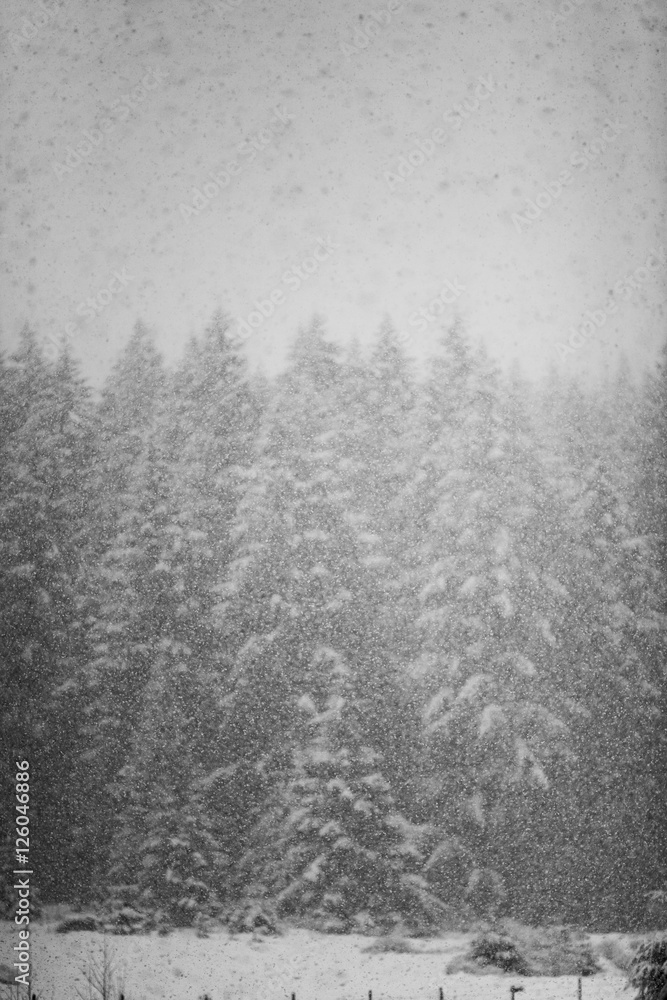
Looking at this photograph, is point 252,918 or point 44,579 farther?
point 44,579

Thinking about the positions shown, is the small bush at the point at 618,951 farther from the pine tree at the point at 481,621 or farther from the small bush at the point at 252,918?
the small bush at the point at 252,918

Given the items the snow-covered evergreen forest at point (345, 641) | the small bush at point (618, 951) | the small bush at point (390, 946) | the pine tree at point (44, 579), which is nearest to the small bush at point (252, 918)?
the snow-covered evergreen forest at point (345, 641)

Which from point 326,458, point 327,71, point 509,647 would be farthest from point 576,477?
point 327,71

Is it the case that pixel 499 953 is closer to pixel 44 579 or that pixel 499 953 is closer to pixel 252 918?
pixel 252 918

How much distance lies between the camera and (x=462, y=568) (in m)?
2.28

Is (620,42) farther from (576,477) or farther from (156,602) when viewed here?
(156,602)

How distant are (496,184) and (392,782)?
4.67 feet

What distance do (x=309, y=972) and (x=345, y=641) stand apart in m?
0.75

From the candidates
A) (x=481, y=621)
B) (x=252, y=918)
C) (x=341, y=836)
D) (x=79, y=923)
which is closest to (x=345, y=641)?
(x=481, y=621)

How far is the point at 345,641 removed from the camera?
226 centimetres

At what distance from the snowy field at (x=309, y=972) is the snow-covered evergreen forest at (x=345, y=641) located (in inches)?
2.3

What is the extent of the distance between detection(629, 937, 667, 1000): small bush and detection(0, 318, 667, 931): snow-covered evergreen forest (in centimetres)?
9

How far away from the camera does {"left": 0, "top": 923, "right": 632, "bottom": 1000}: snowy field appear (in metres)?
2.23

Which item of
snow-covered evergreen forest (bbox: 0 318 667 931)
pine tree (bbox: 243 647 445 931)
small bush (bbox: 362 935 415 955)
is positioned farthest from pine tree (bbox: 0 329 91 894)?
small bush (bbox: 362 935 415 955)
